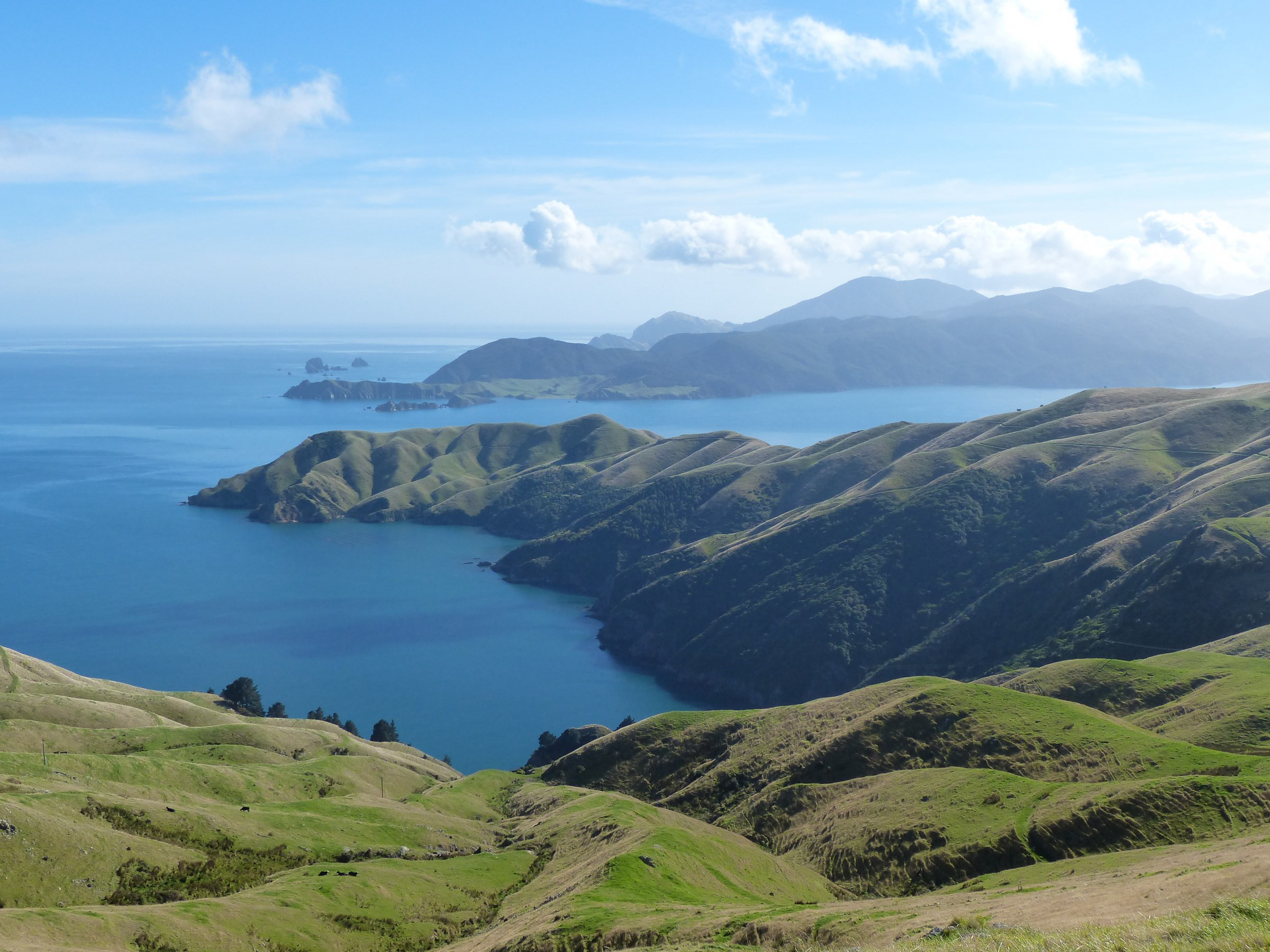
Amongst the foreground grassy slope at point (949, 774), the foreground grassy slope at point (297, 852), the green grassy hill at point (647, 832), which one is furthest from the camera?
the foreground grassy slope at point (949, 774)

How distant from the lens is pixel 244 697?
124375 mm

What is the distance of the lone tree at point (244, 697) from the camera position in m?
123

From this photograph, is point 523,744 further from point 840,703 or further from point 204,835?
point 204,835

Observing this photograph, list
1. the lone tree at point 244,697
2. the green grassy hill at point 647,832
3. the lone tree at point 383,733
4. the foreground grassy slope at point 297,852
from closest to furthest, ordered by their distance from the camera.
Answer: the green grassy hill at point 647,832, the foreground grassy slope at point 297,852, the lone tree at point 244,697, the lone tree at point 383,733

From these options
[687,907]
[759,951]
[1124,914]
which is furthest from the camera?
[687,907]

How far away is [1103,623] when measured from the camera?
129 metres

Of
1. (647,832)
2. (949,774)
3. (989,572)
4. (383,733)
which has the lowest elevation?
(383,733)

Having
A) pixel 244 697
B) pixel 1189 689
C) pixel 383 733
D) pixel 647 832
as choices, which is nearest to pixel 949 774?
pixel 647 832

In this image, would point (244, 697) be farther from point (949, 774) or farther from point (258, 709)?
point (949, 774)

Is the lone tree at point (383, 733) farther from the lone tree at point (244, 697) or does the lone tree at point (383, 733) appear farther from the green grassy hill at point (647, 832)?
the green grassy hill at point (647, 832)

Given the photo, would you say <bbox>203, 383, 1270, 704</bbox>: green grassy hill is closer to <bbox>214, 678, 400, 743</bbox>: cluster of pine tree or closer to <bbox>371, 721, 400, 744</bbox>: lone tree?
<bbox>371, 721, 400, 744</bbox>: lone tree

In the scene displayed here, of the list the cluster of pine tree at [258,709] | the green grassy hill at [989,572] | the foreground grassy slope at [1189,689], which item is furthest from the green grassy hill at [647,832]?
the green grassy hill at [989,572]

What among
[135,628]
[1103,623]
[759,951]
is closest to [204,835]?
[759,951]

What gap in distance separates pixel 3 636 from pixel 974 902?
181m
